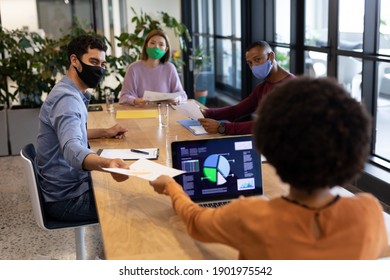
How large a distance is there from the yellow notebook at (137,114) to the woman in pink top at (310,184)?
239 centimetres

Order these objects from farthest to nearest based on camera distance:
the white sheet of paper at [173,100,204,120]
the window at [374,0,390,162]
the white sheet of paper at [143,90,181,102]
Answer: the white sheet of paper at [143,90,181,102] < the window at [374,0,390,162] < the white sheet of paper at [173,100,204,120]

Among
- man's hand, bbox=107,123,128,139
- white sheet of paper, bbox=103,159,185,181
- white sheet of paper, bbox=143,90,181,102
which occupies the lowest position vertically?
man's hand, bbox=107,123,128,139

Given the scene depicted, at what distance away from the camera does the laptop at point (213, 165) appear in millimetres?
1790

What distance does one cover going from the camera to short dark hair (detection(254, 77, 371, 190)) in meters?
0.98

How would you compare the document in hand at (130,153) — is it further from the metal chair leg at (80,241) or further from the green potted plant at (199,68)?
the green potted plant at (199,68)

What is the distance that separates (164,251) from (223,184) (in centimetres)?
45

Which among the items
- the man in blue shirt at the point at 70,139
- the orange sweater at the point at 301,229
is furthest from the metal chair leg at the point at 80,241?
the orange sweater at the point at 301,229

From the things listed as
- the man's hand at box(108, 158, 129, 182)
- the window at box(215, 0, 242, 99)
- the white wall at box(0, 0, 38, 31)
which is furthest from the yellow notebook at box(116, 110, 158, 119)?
the white wall at box(0, 0, 38, 31)

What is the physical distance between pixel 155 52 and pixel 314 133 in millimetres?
3321

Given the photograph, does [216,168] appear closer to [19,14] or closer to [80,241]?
[80,241]

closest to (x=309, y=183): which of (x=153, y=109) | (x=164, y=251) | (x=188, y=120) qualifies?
(x=164, y=251)

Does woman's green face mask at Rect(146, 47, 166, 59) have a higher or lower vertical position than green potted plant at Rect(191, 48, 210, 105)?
higher

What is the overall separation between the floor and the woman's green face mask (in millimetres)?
1505

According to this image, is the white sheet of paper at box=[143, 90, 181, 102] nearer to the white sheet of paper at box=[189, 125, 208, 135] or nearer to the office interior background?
the white sheet of paper at box=[189, 125, 208, 135]
